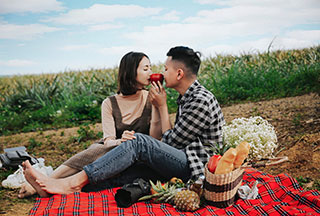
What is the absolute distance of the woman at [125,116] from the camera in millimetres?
3445

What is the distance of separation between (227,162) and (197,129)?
544 mm

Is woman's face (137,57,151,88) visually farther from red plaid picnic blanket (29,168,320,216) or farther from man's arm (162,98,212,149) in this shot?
red plaid picnic blanket (29,168,320,216)

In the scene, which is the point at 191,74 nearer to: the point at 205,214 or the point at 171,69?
the point at 171,69

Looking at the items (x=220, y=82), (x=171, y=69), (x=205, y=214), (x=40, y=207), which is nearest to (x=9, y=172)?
(x=40, y=207)

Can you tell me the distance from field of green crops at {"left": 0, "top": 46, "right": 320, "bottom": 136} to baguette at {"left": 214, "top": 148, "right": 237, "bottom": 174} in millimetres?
4650

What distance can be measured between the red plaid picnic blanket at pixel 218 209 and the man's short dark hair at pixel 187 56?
49.5 inches

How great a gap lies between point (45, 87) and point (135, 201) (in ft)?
23.7

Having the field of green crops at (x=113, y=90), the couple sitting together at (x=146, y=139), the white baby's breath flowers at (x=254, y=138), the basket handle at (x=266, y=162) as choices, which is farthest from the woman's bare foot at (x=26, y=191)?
the field of green crops at (x=113, y=90)

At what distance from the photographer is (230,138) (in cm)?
369

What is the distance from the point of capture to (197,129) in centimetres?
316

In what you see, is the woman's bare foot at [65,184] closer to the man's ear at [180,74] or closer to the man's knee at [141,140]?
the man's knee at [141,140]

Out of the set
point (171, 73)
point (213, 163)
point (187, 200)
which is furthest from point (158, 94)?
point (187, 200)

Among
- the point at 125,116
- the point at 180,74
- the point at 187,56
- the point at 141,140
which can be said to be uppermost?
the point at 187,56

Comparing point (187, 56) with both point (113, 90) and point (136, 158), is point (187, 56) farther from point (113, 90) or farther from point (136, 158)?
point (113, 90)
